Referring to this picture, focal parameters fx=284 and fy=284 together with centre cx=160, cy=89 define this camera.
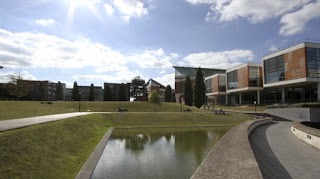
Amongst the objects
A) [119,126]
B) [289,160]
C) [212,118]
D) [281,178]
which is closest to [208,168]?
[281,178]

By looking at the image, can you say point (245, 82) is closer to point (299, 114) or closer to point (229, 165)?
point (299, 114)

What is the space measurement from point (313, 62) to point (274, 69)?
37.7 feet

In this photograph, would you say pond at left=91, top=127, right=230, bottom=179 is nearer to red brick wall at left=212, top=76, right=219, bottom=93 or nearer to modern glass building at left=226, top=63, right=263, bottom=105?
modern glass building at left=226, top=63, right=263, bottom=105

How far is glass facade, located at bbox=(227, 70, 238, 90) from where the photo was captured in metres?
89.0

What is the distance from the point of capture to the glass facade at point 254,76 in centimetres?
8062

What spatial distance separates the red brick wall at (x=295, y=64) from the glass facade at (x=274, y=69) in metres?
1.73

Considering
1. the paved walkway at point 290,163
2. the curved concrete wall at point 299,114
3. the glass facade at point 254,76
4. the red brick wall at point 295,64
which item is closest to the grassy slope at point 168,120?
the curved concrete wall at point 299,114

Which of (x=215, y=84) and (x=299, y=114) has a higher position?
(x=215, y=84)

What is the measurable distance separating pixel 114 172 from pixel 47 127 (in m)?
6.48

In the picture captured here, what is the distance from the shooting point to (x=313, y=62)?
6003cm

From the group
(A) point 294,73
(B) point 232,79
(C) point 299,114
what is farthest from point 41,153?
(B) point 232,79

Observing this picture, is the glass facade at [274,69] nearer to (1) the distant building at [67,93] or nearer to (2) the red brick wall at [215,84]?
(2) the red brick wall at [215,84]

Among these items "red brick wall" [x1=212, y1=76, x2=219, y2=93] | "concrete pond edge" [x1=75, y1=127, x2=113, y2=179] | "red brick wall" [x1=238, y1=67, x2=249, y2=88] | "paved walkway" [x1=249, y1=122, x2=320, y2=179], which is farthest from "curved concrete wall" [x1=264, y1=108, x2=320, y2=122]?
"concrete pond edge" [x1=75, y1=127, x2=113, y2=179]

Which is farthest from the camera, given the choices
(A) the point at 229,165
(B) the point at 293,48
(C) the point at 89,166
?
(B) the point at 293,48
